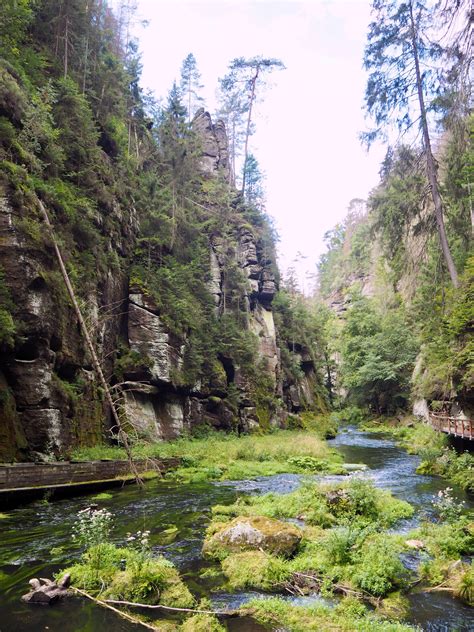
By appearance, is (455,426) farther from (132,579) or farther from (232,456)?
(132,579)

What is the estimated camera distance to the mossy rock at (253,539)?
352 inches

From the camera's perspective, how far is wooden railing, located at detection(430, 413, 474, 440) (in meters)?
17.7

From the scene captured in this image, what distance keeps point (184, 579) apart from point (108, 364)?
691 inches

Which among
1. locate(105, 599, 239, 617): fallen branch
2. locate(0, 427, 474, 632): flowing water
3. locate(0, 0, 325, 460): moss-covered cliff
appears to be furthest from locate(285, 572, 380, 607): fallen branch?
locate(0, 0, 325, 460): moss-covered cliff

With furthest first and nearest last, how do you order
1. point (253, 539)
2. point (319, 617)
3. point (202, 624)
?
1. point (253, 539)
2. point (319, 617)
3. point (202, 624)

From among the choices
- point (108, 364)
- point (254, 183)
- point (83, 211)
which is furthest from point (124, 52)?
point (108, 364)

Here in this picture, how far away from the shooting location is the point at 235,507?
1260 cm

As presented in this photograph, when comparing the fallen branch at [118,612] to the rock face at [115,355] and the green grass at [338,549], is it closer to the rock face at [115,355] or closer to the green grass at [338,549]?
the green grass at [338,549]

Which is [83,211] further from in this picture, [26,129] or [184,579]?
[184,579]

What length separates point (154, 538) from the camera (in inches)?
410

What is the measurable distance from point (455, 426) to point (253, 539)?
45.7 feet

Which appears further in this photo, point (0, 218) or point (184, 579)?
point (0, 218)

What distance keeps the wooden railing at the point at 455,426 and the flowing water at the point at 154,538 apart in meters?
2.43

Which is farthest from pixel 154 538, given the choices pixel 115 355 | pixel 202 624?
pixel 115 355
